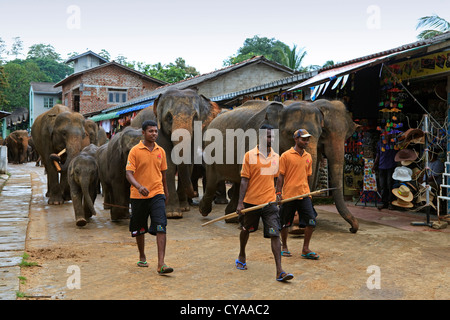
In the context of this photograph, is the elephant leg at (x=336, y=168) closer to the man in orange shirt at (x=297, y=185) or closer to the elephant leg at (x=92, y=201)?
the man in orange shirt at (x=297, y=185)

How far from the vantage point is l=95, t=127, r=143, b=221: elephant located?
28.7 ft

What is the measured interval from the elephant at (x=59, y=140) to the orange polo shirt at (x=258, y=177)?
6.40m

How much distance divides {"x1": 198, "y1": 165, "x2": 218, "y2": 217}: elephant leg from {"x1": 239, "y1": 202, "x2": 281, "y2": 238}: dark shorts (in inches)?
143

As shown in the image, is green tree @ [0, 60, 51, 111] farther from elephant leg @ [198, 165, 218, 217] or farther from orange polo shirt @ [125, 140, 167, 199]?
orange polo shirt @ [125, 140, 167, 199]

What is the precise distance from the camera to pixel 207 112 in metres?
10.7

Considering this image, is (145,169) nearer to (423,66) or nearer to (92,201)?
(92,201)

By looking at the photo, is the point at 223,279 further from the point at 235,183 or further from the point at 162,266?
the point at 235,183

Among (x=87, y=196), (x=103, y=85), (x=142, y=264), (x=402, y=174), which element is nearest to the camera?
(x=142, y=264)

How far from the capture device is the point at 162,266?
554 cm

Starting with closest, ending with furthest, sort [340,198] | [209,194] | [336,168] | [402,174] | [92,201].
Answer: [340,198], [336,168], [92,201], [209,194], [402,174]

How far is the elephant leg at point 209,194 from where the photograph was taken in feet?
31.1

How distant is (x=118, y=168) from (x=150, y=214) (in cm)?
319

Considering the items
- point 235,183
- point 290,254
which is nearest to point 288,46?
point 235,183

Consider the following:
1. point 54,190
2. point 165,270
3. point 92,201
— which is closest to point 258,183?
point 165,270
